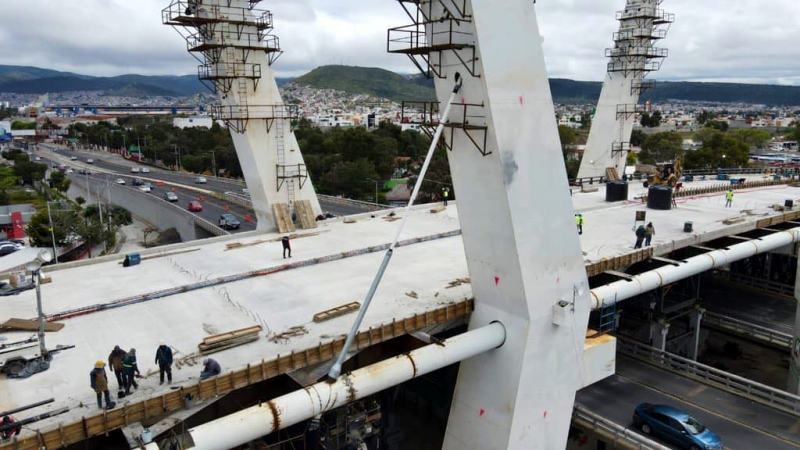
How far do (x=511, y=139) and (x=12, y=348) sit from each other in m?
16.3

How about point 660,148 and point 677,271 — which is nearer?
point 677,271

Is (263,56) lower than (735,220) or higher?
higher

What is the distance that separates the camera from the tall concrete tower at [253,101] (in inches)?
1227

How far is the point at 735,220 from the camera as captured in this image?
35719 millimetres

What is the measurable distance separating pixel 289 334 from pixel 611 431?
1257 centimetres

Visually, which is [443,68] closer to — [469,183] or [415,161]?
[469,183]

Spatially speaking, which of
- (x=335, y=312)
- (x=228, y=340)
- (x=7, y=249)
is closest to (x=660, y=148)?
(x=7, y=249)

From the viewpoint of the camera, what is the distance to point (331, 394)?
578 inches

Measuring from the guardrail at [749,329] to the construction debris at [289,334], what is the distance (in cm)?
2670

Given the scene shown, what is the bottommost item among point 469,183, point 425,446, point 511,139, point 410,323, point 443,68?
point 425,446

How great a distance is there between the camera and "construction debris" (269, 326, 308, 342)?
17.9 metres

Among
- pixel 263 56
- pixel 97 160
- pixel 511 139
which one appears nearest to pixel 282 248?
pixel 263 56

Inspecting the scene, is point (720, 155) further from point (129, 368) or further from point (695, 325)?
point (129, 368)

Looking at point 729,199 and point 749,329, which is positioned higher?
point 729,199
